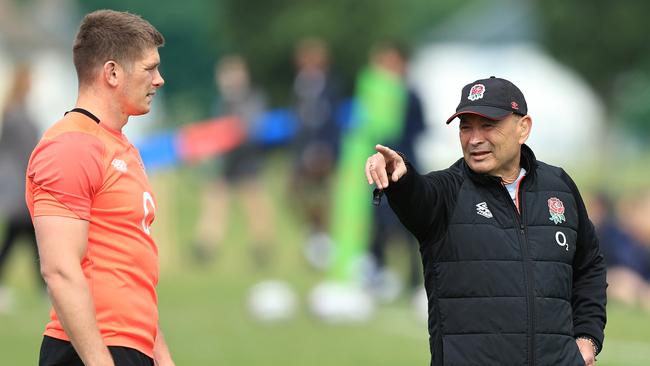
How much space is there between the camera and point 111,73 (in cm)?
512

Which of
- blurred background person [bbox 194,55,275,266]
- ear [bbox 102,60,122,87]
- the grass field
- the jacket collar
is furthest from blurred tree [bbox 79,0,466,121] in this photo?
ear [bbox 102,60,122,87]

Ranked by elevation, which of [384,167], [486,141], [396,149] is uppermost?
[396,149]

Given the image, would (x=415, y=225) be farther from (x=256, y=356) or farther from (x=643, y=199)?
(x=643, y=199)

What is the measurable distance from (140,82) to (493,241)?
1596 mm

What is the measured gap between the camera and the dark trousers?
16.4 ft

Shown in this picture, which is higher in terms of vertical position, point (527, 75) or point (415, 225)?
point (527, 75)

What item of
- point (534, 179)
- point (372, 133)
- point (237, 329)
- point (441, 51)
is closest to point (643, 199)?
point (372, 133)

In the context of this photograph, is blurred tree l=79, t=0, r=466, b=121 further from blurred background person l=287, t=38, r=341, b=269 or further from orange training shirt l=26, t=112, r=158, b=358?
orange training shirt l=26, t=112, r=158, b=358

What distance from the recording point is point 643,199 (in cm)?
1877

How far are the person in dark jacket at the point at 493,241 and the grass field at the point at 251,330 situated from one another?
18.6 ft

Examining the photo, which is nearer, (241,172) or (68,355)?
(68,355)

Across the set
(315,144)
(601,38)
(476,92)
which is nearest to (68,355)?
(476,92)

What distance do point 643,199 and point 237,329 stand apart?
7.49 m

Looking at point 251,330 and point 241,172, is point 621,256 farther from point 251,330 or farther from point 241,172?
point 241,172
